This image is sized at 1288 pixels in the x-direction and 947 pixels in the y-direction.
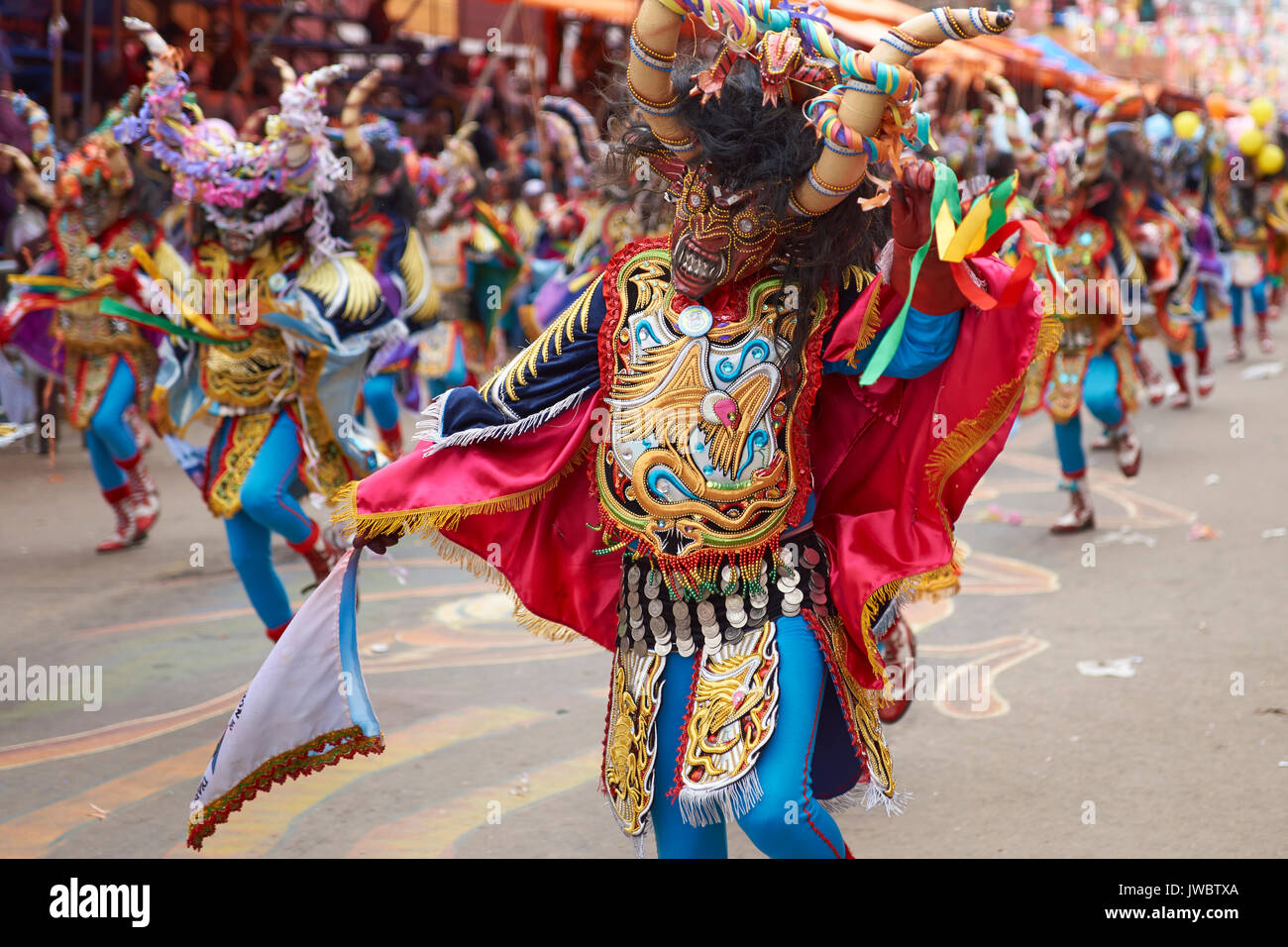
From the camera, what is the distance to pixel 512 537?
10.5 ft

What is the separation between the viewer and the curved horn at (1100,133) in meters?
7.14

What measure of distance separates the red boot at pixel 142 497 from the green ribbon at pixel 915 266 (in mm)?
5784

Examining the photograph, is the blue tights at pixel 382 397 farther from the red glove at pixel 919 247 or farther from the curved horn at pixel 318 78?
the red glove at pixel 919 247

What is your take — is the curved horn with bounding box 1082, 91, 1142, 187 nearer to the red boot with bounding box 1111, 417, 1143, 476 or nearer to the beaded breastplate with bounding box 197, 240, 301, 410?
the red boot with bounding box 1111, 417, 1143, 476

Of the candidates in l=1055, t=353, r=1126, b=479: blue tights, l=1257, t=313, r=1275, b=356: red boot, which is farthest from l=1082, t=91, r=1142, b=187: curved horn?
l=1257, t=313, r=1275, b=356: red boot

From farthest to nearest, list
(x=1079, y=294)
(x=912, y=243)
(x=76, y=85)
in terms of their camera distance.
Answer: (x=76, y=85), (x=1079, y=294), (x=912, y=243)

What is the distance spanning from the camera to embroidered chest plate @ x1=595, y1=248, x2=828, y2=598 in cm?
279

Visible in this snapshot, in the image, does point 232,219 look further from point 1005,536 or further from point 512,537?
point 1005,536

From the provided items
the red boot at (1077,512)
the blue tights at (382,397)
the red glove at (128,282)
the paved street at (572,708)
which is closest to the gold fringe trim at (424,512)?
the paved street at (572,708)

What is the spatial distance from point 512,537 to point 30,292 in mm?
5615

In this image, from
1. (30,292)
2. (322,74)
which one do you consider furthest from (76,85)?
(322,74)

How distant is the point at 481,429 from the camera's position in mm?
3061

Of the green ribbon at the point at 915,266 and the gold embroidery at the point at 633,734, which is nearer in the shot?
the green ribbon at the point at 915,266

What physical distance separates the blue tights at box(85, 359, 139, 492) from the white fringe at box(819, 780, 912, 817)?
541cm
